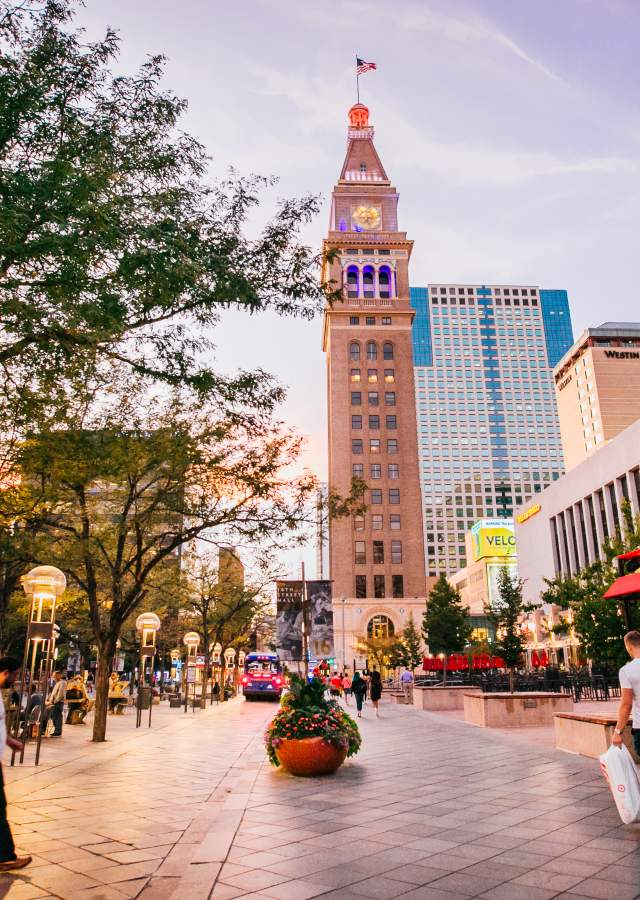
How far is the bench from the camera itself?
35.7ft

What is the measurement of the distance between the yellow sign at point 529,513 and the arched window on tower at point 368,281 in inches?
1502

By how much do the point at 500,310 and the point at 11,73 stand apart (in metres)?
185

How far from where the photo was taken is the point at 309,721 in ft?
37.7

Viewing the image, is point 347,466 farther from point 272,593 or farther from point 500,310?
point 500,310

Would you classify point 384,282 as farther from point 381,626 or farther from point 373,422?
point 381,626

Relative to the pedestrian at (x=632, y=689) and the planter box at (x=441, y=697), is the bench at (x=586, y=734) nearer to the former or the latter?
the pedestrian at (x=632, y=689)

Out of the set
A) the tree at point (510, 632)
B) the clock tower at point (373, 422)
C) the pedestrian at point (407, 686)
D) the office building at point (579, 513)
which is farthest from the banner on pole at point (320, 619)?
the clock tower at point (373, 422)

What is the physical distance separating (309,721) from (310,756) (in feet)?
1.90

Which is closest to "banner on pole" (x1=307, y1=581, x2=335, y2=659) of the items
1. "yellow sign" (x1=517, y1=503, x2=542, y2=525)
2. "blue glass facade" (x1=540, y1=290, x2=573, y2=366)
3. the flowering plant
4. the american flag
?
the flowering plant

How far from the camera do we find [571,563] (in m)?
65.6

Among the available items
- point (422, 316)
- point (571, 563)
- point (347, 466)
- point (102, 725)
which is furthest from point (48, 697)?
point (422, 316)

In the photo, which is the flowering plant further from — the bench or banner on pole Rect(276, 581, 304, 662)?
banner on pole Rect(276, 581, 304, 662)

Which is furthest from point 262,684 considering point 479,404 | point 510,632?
point 479,404

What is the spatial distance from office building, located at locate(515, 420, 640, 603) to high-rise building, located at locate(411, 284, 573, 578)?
270ft
